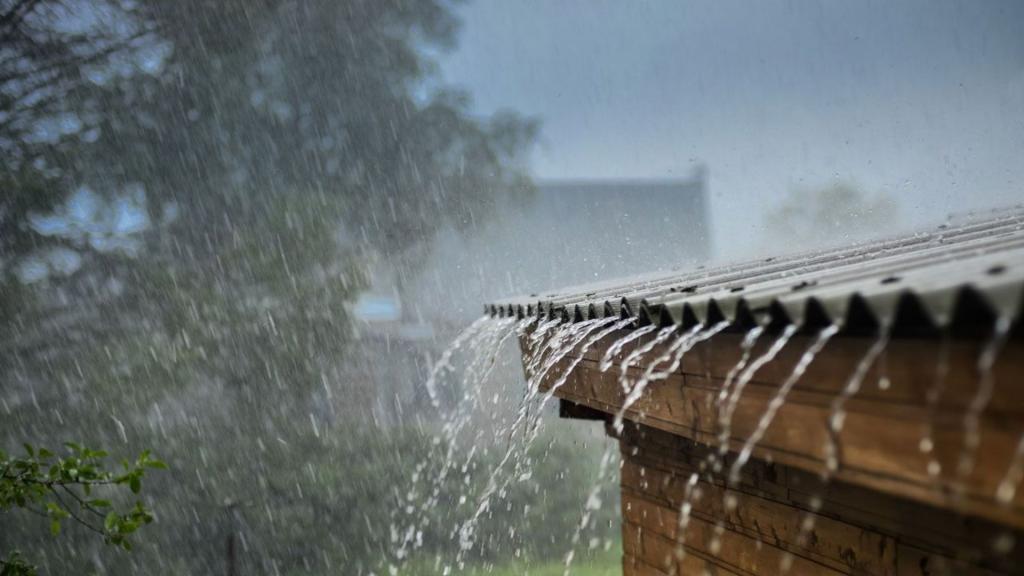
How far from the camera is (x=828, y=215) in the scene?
2938cm

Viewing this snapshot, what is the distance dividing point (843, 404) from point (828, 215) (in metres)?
30.0

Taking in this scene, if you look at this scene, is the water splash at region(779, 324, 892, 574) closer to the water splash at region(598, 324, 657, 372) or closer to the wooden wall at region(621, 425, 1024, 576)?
the wooden wall at region(621, 425, 1024, 576)

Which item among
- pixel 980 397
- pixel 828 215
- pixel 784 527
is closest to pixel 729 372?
pixel 980 397

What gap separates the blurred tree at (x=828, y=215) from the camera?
1088 inches

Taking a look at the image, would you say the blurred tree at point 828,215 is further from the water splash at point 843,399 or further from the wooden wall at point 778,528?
the water splash at point 843,399

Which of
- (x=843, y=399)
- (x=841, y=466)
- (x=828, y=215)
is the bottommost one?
(x=841, y=466)

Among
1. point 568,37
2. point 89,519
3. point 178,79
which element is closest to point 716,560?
point 89,519

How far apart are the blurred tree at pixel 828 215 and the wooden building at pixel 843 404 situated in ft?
84.0

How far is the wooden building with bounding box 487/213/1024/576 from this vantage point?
1.06 meters

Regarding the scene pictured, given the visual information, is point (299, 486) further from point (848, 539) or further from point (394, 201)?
point (848, 539)

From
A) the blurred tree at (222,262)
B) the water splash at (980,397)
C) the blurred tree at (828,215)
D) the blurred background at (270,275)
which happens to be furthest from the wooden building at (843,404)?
the blurred tree at (828,215)

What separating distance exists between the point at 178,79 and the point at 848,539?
13095 millimetres

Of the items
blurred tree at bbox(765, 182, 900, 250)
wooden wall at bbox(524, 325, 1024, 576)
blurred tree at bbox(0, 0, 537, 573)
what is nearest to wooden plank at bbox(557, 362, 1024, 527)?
wooden wall at bbox(524, 325, 1024, 576)

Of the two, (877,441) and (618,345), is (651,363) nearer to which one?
(618,345)
